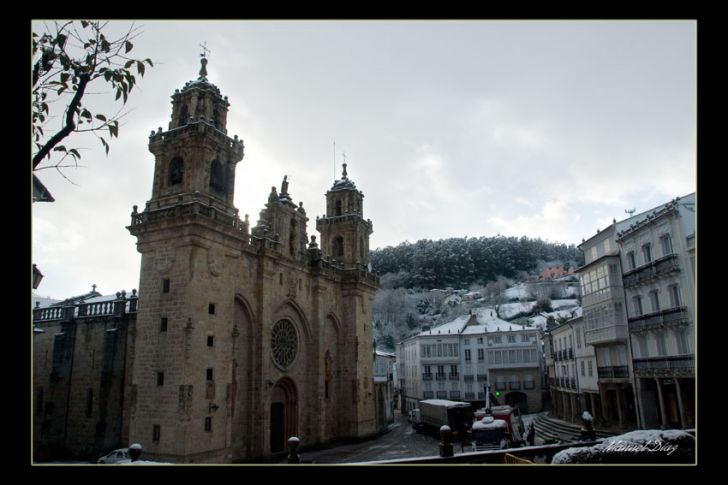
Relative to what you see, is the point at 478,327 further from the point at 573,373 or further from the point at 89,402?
the point at 89,402

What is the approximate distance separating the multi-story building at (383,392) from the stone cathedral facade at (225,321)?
674 centimetres

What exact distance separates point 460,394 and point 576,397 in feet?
74.7

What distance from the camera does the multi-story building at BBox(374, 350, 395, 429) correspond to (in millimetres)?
49741

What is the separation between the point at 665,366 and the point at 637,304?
4469mm

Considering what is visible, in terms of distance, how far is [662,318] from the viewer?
91.8ft

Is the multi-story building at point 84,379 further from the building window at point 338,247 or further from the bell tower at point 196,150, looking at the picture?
the building window at point 338,247

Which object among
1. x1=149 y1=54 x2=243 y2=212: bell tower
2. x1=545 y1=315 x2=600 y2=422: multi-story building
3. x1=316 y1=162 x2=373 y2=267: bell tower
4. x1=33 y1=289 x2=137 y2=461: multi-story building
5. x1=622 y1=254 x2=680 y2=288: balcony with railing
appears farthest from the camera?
x1=316 y1=162 x2=373 y2=267: bell tower

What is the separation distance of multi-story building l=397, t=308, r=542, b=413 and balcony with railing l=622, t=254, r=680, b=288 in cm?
3411

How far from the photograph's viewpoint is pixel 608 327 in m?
34.3

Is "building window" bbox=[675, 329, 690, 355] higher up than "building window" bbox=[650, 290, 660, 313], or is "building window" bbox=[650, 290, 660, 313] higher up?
"building window" bbox=[650, 290, 660, 313]

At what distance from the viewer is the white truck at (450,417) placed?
3966 cm

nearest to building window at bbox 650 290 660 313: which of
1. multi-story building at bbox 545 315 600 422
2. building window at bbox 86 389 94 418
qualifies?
multi-story building at bbox 545 315 600 422

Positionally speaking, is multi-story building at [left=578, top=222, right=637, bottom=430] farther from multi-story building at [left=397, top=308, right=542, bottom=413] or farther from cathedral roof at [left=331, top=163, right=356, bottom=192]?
multi-story building at [left=397, top=308, right=542, bottom=413]
